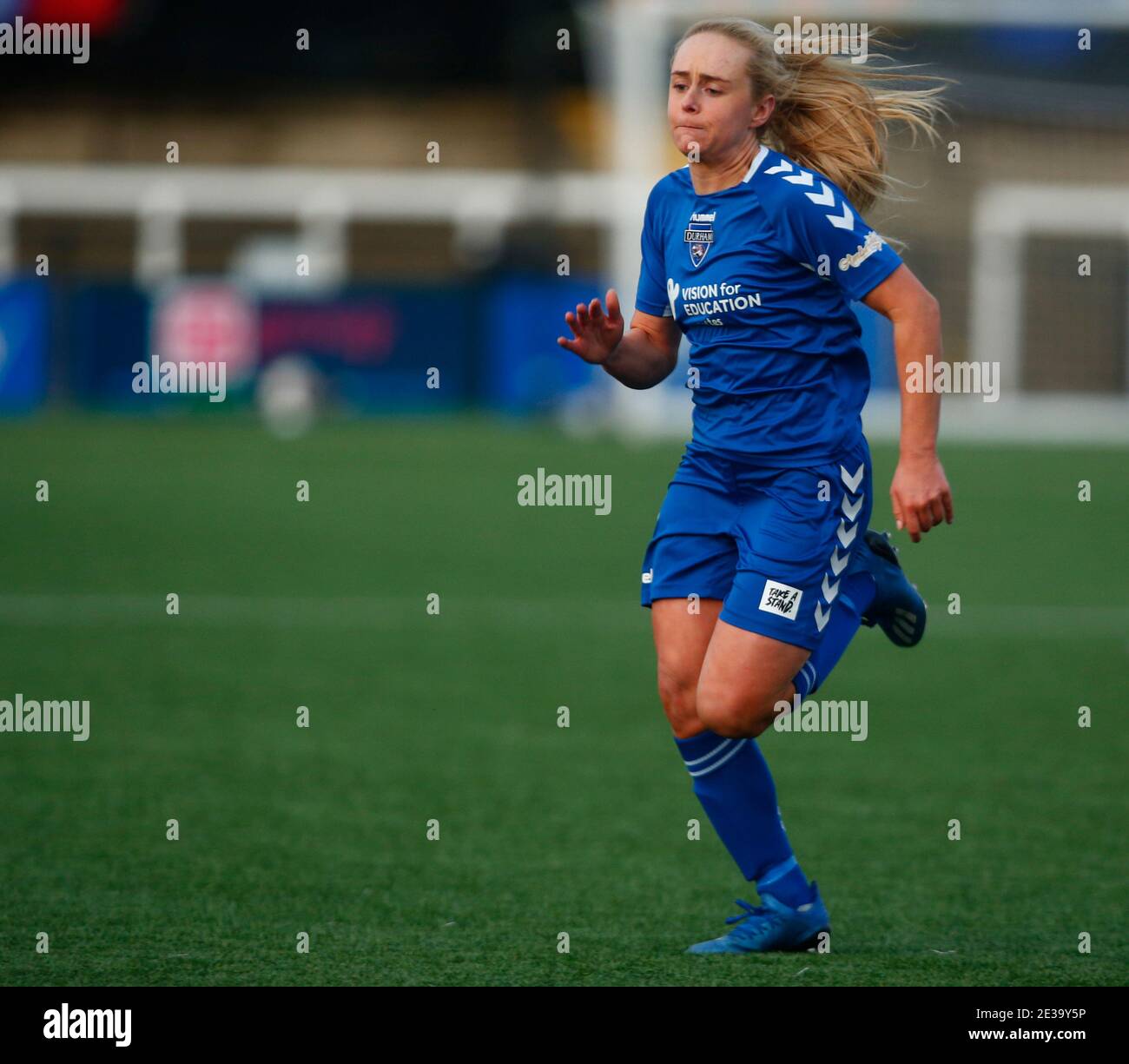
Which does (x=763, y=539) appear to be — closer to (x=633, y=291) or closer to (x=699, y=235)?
(x=699, y=235)

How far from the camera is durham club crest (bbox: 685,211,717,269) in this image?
4.02 metres

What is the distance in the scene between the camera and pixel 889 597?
14.3 feet

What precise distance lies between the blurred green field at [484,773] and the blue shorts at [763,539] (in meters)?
0.73

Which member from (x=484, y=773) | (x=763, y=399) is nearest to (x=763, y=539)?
(x=763, y=399)

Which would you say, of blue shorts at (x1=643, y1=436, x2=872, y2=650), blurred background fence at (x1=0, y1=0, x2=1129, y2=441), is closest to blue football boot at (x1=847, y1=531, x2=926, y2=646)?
blue shorts at (x1=643, y1=436, x2=872, y2=650)

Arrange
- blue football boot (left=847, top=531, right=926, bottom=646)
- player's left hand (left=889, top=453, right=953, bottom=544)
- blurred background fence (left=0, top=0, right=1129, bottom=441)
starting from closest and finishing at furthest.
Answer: player's left hand (left=889, top=453, right=953, bottom=544)
blue football boot (left=847, top=531, right=926, bottom=646)
blurred background fence (left=0, top=0, right=1129, bottom=441)

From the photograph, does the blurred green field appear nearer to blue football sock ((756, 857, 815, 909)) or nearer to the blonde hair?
blue football sock ((756, 857, 815, 909))

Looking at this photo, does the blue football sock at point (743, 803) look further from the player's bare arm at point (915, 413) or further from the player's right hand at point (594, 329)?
the player's right hand at point (594, 329)

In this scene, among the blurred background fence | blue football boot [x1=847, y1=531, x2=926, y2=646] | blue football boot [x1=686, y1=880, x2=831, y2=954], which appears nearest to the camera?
blue football boot [x1=686, y1=880, x2=831, y2=954]

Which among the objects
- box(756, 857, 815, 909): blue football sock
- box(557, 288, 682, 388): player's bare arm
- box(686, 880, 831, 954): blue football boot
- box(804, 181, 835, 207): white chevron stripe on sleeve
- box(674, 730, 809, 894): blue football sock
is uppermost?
box(804, 181, 835, 207): white chevron stripe on sleeve

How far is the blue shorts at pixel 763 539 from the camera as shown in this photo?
3.92m

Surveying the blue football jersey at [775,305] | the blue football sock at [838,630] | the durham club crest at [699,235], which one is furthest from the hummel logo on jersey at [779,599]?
the durham club crest at [699,235]

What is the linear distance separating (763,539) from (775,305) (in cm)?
49

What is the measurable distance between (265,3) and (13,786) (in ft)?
110
